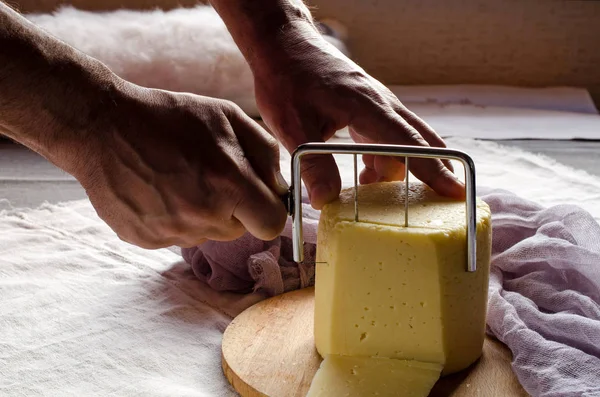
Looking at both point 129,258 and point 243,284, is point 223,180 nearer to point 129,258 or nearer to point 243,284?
point 243,284

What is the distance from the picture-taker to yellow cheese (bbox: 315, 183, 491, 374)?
0.89 m

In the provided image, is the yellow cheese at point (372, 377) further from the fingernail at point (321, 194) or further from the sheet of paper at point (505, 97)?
the sheet of paper at point (505, 97)

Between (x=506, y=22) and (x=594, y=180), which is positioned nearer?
(x=594, y=180)

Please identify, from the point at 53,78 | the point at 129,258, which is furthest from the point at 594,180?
the point at 53,78

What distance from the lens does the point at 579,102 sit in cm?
262

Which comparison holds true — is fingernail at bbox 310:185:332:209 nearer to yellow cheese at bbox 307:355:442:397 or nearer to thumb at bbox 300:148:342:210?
thumb at bbox 300:148:342:210

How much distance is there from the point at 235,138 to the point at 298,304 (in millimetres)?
351

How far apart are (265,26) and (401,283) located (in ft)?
1.68

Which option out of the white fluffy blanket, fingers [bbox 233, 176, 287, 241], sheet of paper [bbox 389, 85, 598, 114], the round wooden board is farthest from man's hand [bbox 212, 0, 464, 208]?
sheet of paper [bbox 389, 85, 598, 114]

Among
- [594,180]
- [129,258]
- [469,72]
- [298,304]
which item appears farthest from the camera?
[469,72]

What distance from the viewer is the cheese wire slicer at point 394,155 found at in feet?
2.74

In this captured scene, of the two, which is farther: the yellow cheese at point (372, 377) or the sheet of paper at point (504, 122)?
the sheet of paper at point (504, 122)

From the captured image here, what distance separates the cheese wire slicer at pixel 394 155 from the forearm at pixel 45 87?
0.24 metres

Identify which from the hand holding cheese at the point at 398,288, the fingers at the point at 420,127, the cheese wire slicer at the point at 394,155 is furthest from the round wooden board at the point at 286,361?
the fingers at the point at 420,127
